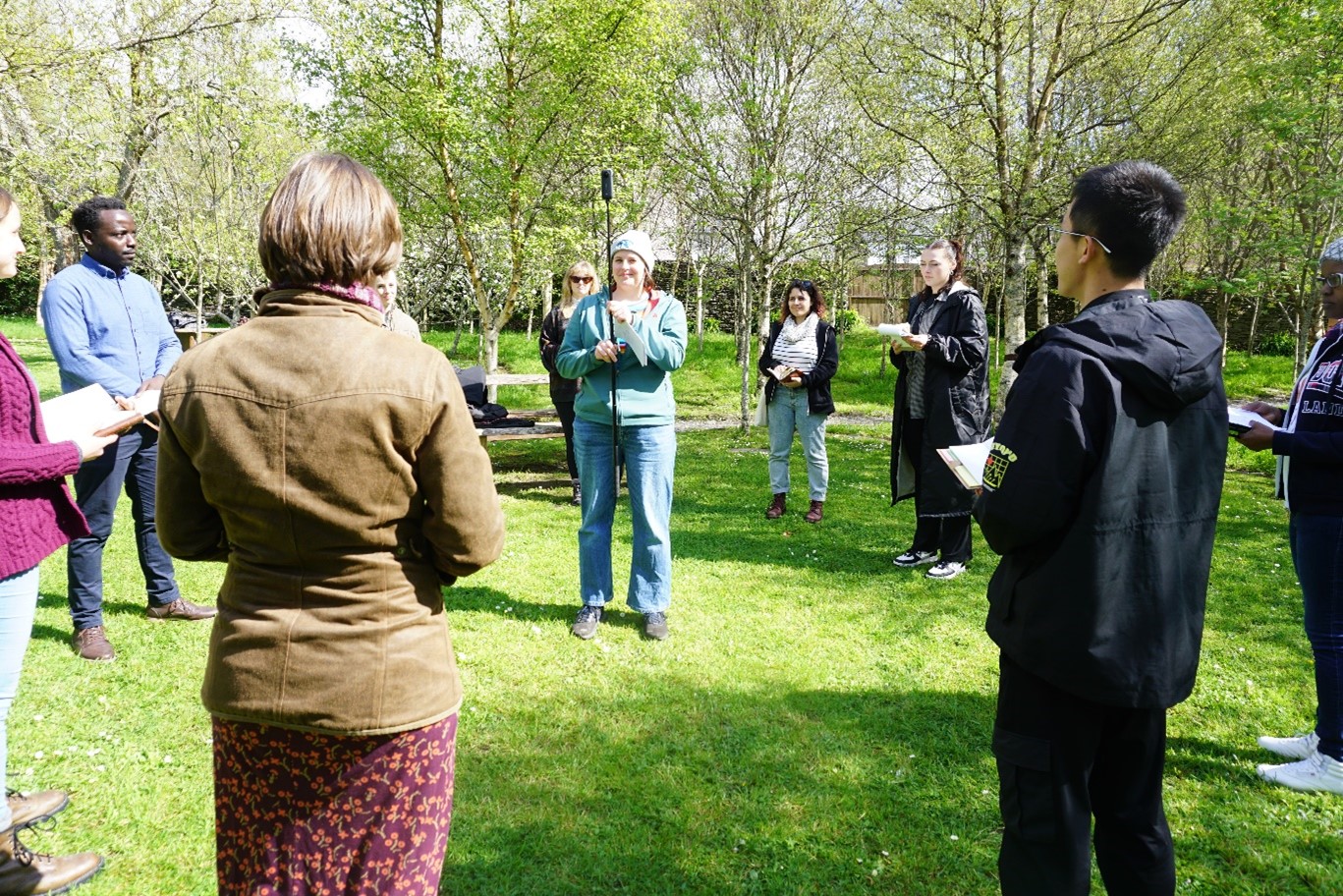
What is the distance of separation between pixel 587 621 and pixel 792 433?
3.33 metres

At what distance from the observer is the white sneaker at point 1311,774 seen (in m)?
3.23

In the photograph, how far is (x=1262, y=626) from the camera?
16.4 feet

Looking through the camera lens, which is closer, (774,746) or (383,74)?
(774,746)

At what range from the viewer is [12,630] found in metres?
2.48

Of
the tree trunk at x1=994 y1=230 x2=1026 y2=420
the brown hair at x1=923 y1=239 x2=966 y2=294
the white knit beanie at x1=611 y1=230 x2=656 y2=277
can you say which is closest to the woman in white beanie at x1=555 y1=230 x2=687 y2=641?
the white knit beanie at x1=611 y1=230 x2=656 y2=277

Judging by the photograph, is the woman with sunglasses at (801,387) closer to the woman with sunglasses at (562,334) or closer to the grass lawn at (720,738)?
the grass lawn at (720,738)

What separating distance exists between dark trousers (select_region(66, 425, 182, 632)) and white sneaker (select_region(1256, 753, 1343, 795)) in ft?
17.6

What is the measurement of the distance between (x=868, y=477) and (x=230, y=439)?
857 cm

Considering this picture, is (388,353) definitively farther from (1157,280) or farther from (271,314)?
(1157,280)

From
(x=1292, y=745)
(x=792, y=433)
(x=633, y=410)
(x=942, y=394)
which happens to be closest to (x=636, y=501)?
(x=633, y=410)

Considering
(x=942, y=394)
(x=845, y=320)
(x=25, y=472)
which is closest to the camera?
(x=25, y=472)

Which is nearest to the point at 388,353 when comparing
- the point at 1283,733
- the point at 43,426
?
the point at 43,426

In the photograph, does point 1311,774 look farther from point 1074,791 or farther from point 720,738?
point 720,738

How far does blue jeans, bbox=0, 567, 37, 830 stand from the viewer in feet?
8.04
